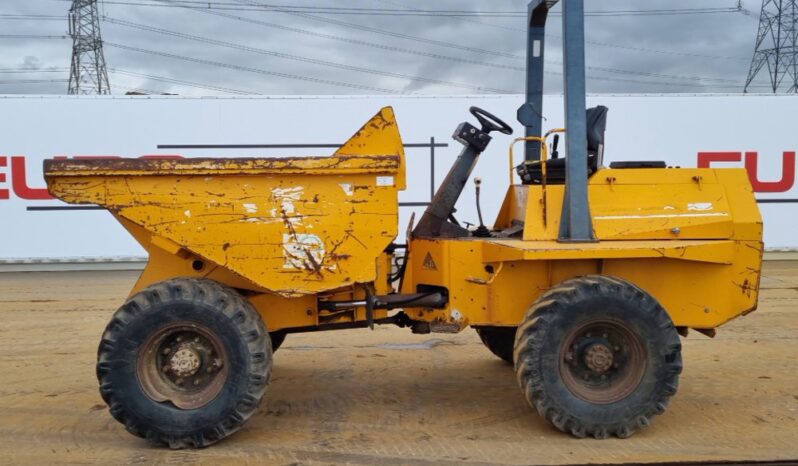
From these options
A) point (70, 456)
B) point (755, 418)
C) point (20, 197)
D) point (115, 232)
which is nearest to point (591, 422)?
point (755, 418)

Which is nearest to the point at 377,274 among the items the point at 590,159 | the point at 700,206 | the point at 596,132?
the point at 590,159

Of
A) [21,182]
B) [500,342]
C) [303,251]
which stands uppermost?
[21,182]

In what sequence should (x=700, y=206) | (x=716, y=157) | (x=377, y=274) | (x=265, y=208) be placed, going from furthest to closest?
(x=716, y=157) → (x=377, y=274) → (x=700, y=206) → (x=265, y=208)

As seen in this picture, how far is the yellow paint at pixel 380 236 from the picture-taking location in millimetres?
4719

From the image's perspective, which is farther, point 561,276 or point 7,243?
point 7,243

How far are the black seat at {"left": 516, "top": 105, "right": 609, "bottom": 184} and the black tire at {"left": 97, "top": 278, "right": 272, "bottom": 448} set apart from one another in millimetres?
2351

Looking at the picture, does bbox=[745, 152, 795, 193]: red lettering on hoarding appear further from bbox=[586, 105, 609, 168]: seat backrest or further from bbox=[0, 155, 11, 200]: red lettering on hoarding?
bbox=[0, 155, 11, 200]: red lettering on hoarding

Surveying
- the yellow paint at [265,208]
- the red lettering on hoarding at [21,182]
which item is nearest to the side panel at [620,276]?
the yellow paint at [265,208]

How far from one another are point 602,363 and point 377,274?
161cm

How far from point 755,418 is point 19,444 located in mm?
4833

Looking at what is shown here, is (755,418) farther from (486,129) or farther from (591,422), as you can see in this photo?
(486,129)

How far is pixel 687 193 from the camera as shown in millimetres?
5184

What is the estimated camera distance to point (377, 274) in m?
5.32

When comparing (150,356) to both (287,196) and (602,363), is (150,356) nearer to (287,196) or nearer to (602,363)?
(287,196)
